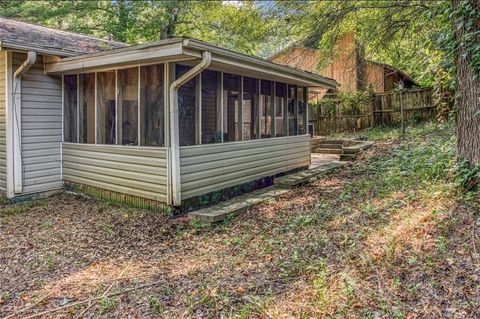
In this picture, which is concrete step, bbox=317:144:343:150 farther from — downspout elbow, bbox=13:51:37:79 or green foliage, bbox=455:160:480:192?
downspout elbow, bbox=13:51:37:79

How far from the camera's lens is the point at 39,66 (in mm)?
6633

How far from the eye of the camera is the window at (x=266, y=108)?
25.6 ft

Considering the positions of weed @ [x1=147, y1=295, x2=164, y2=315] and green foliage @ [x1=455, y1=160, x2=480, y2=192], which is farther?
green foliage @ [x1=455, y1=160, x2=480, y2=192]

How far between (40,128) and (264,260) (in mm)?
5311

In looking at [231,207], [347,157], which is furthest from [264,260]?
[347,157]

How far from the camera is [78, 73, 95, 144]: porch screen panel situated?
6699mm

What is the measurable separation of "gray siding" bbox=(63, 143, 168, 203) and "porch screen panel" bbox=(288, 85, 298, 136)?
14.0 ft

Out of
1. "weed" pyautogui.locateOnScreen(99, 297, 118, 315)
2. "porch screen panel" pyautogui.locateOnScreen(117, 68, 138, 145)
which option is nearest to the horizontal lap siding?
"porch screen panel" pyautogui.locateOnScreen(117, 68, 138, 145)

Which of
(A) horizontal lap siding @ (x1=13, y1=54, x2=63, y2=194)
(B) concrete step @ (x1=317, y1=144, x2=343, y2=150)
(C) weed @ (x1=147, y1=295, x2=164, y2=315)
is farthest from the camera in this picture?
(B) concrete step @ (x1=317, y1=144, x2=343, y2=150)

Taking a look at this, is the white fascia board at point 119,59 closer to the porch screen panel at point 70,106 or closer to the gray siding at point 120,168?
the porch screen panel at point 70,106

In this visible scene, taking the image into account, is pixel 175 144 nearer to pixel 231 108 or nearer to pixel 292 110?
pixel 231 108

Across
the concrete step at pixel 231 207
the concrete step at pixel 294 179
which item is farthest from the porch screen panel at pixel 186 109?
the concrete step at pixel 294 179

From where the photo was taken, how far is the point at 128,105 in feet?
20.1

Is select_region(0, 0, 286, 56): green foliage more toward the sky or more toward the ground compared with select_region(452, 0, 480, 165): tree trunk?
more toward the sky
